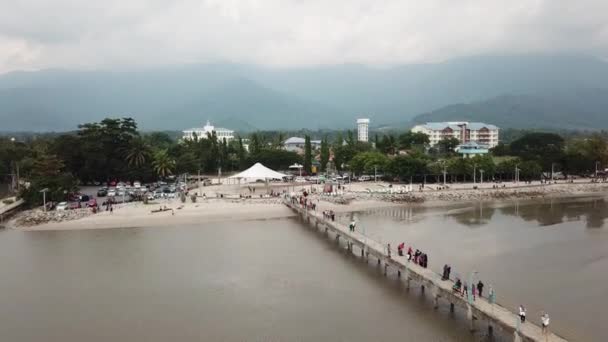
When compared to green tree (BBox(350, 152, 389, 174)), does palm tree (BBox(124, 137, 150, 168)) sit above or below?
above

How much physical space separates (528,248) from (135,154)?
156 feet

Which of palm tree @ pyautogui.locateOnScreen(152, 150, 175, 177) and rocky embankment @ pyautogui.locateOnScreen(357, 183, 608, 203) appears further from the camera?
palm tree @ pyautogui.locateOnScreen(152, 150, 175, 177)

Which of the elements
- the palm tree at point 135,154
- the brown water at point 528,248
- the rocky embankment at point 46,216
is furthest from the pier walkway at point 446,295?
the palm tree at point 135,154

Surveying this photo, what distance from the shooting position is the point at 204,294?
76.8ft

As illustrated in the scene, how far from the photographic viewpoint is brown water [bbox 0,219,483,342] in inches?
762

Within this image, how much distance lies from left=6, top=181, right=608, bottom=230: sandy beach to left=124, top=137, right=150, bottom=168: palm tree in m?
9.55

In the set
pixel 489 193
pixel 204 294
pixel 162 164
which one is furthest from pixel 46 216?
pixel 489 193

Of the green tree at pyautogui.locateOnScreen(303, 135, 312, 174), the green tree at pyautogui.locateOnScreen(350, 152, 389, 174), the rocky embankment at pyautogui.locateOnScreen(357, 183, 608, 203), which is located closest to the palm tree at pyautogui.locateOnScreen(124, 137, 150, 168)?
the green tree at pyautogui.locateOnScreen(303, 135, 312, 174)

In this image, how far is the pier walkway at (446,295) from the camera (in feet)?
53.2

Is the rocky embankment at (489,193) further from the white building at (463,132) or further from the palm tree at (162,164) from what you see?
the white building at (463,132)

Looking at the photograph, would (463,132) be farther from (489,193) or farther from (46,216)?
(46,216)

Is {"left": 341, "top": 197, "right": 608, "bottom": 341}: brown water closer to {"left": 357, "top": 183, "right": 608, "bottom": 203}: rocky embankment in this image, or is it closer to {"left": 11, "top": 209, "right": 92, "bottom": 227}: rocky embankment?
{"left": 357, "top": 183, "right": 608, "bottom": 203}: rocky embankment

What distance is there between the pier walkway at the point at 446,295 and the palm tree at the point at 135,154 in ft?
121

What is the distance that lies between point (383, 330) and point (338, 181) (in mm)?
47052
